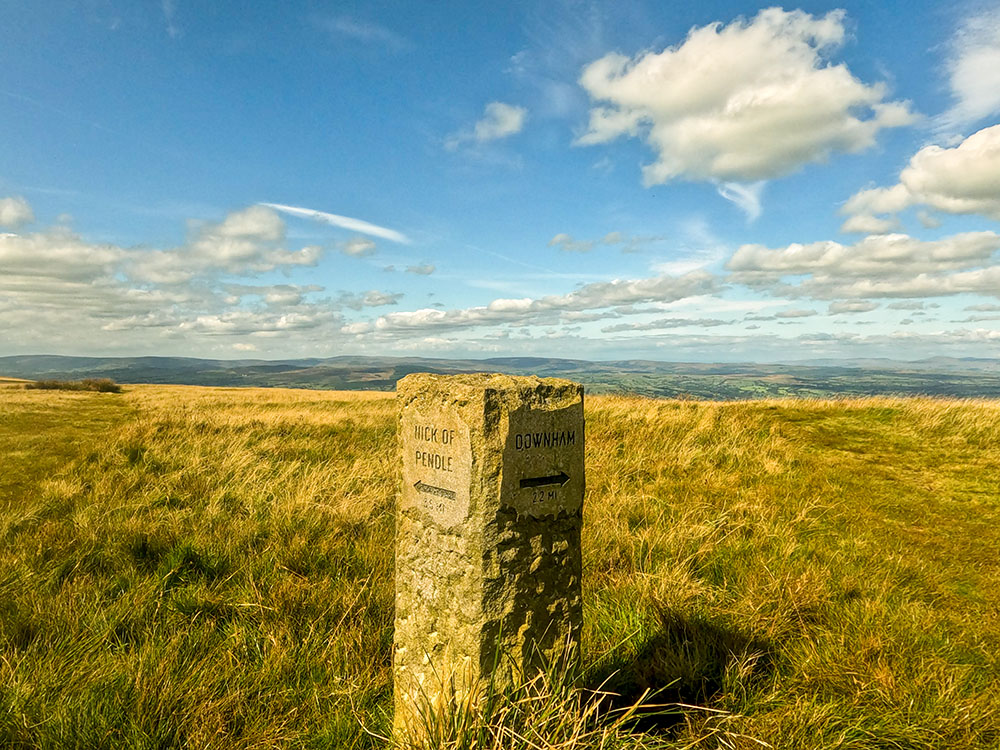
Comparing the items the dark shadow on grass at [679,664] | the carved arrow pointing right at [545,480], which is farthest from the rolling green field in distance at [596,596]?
the carved arrow pointing right at [545,480]

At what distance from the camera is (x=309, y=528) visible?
549cm

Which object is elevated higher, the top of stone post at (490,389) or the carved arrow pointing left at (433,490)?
the top of stone post at (490,389)

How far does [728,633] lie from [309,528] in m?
3.98

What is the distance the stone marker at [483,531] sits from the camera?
2.34 meters

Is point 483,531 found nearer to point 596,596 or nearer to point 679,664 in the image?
point 679,664

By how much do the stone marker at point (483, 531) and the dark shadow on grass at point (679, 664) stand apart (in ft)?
2.40

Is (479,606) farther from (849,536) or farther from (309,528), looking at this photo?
(849,536)

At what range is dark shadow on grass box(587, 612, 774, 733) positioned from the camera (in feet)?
9.84

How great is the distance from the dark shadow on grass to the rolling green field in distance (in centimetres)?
2

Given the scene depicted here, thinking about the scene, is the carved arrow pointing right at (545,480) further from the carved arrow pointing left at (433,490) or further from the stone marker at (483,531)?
the carved arrow pointing left at (433,490)

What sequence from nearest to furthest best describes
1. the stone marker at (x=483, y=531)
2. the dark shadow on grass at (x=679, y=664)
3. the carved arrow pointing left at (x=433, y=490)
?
the stone marker at (x=483, y=531) → the carved arrow pointing left at (x=433, y=490) → the dark shadow on grass at (x=679, y=664)

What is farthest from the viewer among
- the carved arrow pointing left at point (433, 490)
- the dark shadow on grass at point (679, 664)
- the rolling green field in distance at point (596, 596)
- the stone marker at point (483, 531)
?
the dark shadow on grass at point (679, 664)

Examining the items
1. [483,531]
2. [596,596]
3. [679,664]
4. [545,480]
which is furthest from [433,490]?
[596,596]

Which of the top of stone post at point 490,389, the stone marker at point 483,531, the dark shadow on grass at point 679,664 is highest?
the top of stone post at point 490,389
